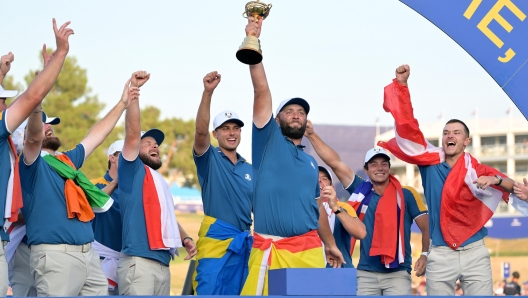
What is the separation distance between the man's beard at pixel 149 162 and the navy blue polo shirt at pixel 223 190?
53cm

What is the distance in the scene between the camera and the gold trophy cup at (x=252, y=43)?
5.36m

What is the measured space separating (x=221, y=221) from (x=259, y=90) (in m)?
1.58

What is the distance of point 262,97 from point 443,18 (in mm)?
1504

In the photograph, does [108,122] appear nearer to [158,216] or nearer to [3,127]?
[158,216]

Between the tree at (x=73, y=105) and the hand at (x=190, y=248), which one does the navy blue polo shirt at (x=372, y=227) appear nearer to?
the hand at (x=190, y=248)

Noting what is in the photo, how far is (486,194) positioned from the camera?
6.57m

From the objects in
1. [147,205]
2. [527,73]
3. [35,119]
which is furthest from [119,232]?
[527,73]

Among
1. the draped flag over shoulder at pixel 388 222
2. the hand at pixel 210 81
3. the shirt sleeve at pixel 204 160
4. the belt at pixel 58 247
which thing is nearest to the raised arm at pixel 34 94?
the belt at pixel 58 247

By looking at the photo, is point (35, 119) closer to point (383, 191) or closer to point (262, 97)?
point (262, 97)

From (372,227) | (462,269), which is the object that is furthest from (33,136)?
(462,269)

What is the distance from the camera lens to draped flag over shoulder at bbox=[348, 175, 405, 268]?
23.9ft

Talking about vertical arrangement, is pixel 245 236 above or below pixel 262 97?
below

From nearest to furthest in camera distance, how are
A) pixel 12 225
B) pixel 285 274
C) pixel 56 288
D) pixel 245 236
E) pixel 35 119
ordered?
pixel 285 274, pixel 35 119, pixel 56 288, pixel 12 225, pixel 245 236

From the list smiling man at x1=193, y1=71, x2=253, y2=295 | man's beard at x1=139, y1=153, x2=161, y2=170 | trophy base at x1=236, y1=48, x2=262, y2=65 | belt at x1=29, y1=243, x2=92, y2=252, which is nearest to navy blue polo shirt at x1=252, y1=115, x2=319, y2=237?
trophy base at x1=236, y1=48, x2=262, y2=65
